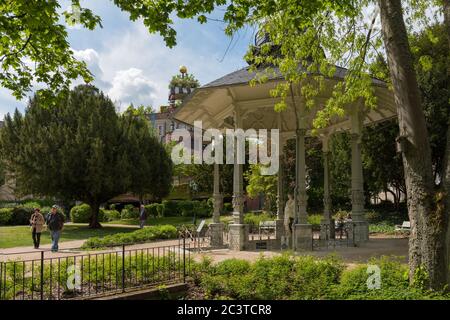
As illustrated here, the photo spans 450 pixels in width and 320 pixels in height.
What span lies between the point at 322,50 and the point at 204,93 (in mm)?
5767

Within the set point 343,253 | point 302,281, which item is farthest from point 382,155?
point 302,281

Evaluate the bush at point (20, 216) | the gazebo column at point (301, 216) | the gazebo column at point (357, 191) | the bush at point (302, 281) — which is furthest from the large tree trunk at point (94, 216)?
the bush at point (302, 281)

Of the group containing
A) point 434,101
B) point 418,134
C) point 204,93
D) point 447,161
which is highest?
point 434,101

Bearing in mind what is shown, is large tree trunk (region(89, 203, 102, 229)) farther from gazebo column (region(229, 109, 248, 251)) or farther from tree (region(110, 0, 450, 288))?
tree (region(110, 0, 450, 288))

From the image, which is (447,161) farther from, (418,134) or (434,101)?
(434,101)

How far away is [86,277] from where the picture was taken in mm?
9609

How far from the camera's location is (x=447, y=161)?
7609mm

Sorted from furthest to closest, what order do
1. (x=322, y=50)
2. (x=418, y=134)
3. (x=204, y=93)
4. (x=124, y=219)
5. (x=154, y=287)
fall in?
(x=124, y=219) → (x=204, y=93) → (x=322, y=50) → (x=154, y=287) → (x=418, y=134)

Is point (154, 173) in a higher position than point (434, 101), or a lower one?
lower

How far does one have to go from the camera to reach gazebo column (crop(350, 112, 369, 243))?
16.6m

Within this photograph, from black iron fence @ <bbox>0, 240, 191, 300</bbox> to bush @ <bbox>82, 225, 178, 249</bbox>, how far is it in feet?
25.6

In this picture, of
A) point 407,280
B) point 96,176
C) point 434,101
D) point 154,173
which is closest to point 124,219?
point 154,173

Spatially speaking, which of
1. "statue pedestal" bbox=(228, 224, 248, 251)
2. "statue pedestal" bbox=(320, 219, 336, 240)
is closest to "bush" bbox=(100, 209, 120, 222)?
"statue pedestal" bbox=(320, 219, 336, 240)

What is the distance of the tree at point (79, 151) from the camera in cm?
3031
